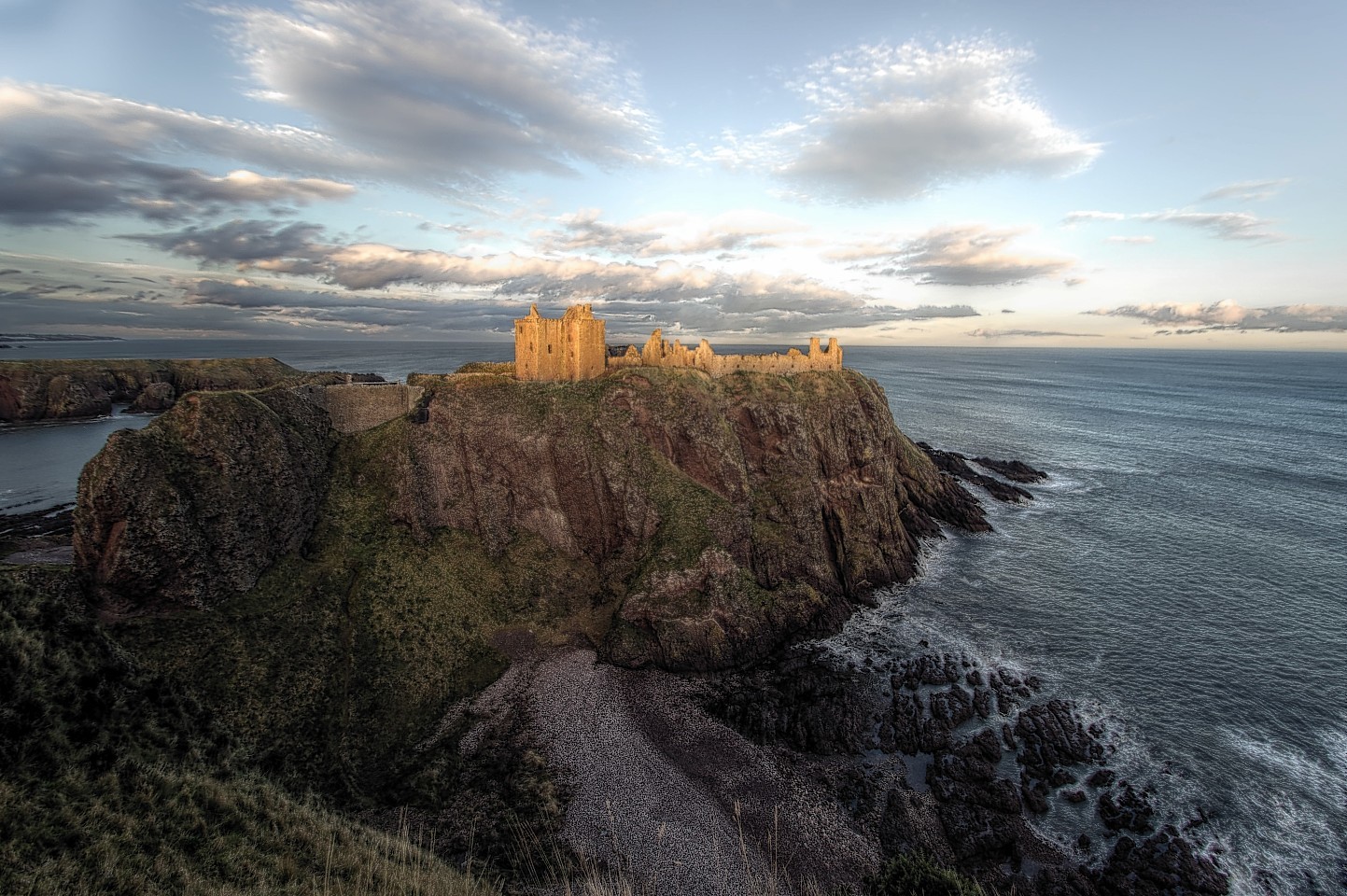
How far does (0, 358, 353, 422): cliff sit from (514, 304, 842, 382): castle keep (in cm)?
5825

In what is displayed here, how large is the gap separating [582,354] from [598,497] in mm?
15814

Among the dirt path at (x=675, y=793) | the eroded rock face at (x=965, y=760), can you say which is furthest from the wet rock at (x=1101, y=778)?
the dirt path at (x=675, y=793)

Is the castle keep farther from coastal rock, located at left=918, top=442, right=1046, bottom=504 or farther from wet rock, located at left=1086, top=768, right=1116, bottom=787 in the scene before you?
wet rock, located at left=1086, top=768, right=1116, bottom=787

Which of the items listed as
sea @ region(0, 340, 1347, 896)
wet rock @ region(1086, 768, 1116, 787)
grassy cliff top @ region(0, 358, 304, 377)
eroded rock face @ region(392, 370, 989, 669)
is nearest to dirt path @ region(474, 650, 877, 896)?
eroded rock face @ region(392, 370, 989, 669)

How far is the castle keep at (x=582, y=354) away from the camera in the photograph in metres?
56.3

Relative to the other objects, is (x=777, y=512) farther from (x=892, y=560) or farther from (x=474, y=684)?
(x=474, y=684)

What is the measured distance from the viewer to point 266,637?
34.2 metres

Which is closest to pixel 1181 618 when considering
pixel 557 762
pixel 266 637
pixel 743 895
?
pixel 743 895

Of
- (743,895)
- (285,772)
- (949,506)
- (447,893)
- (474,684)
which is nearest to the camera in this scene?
(447,893)

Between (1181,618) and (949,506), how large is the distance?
25769 mm

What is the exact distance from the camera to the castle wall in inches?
1982

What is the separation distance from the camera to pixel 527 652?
140ft

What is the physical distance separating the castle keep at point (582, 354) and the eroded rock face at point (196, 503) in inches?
848

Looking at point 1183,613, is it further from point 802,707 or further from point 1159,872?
point 802,707
